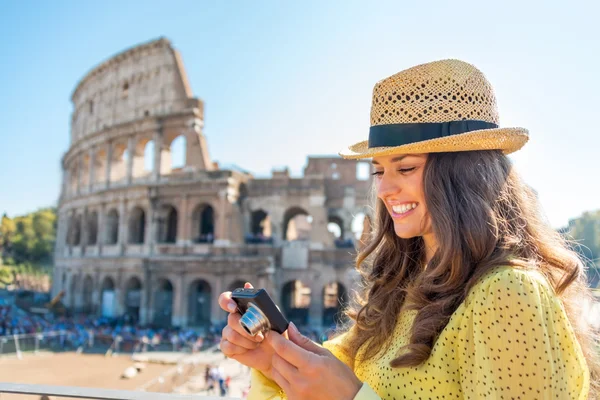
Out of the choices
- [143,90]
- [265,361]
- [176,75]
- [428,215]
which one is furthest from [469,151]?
[143,90]

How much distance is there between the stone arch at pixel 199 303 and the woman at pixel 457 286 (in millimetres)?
23149

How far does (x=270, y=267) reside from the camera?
22.1 m

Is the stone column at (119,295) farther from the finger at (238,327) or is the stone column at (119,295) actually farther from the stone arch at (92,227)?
the finger at (238,327)

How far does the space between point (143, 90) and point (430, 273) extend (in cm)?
2824

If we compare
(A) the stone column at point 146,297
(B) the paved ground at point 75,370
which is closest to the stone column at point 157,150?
(A) the stone column at point 146,297

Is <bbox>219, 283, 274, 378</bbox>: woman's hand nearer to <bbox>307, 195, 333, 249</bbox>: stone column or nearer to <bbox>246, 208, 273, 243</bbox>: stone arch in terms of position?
<bbox>307, 195, 333, 249</bbox>: stone column

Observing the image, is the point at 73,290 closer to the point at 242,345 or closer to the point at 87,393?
the point at 87,393

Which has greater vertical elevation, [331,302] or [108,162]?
[108,162]

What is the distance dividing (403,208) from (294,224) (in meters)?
34.1

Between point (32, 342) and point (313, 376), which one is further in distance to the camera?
point (32, 342)

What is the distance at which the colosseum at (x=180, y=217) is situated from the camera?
2330 cm

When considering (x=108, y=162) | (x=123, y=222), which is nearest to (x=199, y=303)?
(x=123, y=222)

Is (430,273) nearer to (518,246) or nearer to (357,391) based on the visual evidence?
(518,246)

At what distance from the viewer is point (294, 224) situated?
117 ft
